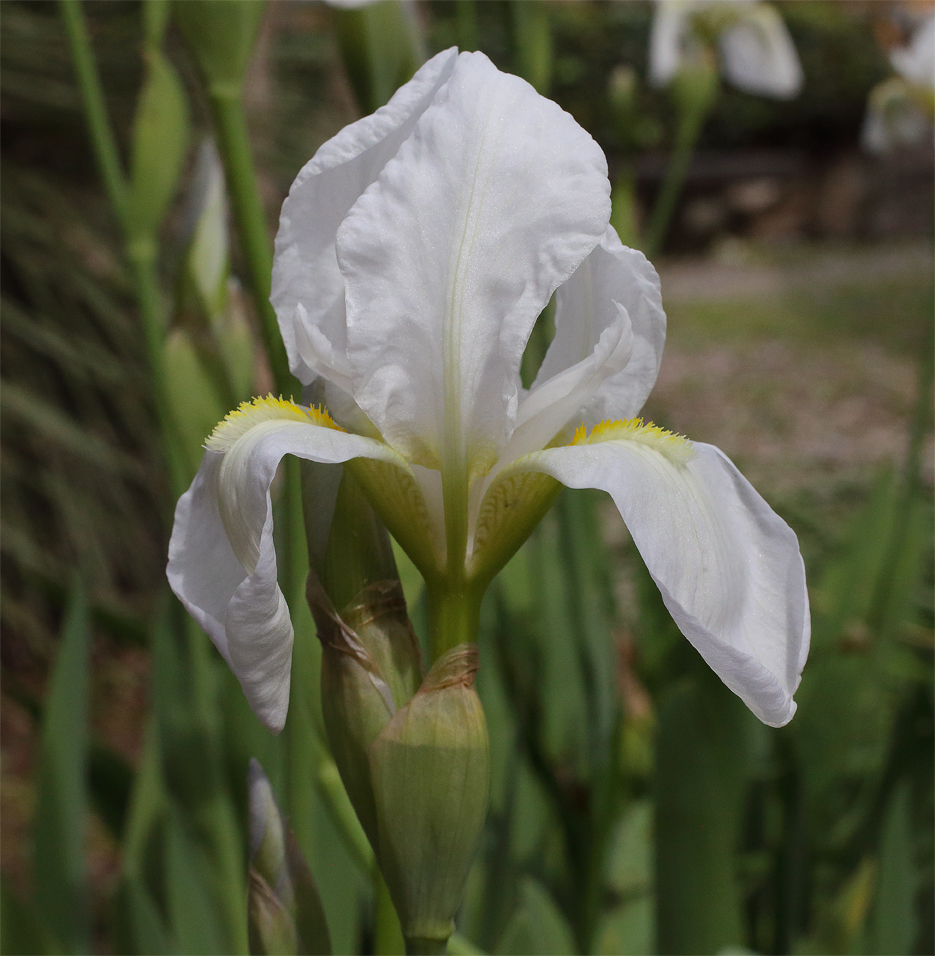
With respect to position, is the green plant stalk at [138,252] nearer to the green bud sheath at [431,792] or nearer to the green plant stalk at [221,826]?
the green plant stalk at [221,826]

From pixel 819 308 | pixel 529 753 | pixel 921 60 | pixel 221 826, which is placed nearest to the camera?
pixel 221 826

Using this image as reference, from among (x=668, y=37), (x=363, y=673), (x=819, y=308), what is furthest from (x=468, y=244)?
(x=819, y=308)

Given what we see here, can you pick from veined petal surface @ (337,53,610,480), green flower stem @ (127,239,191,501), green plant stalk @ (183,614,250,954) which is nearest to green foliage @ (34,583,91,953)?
green plant stalk @ (183,614,250,954)

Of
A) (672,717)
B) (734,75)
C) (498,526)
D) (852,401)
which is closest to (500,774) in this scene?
(672,717)

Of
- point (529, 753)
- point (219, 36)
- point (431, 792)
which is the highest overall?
point (219, 36)

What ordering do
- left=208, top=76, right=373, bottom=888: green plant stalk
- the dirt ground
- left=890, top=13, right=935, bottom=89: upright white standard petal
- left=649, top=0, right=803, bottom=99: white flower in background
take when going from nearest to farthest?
left=208, top=76, right=373, bottom=888: green plant stalk < left=890, top=13, right=935, bottom=89: upright white standard petal < left=649, top=0, right=803, bottom=99: white flower in background < the dirt ground

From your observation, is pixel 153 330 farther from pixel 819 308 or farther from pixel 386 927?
pixel 819 308

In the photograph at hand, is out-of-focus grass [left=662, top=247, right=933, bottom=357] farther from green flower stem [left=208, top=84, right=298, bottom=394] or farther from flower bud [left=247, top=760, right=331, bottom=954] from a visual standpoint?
flower bud [left=247, top=760, right=331, bottom=954]

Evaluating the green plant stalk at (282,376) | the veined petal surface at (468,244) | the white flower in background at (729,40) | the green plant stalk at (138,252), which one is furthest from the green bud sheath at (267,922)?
the white flower in background at (729,40)
